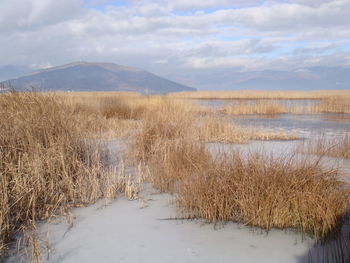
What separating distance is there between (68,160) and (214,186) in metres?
2.23

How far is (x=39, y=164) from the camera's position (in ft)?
13.3

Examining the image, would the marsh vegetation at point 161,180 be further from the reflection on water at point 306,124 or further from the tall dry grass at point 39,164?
the reflection on water at point 306,124

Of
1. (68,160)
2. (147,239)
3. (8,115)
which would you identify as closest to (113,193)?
(68,160)

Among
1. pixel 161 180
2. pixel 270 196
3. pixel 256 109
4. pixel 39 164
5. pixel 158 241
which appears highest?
pixel 256 109

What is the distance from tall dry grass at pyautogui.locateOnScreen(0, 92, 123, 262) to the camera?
11.8ft

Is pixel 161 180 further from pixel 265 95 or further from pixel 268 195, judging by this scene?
pixel 265 95

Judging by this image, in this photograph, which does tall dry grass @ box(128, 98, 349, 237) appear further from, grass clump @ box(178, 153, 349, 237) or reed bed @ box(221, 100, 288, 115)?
reed bed @ box(221, 100, 288, 115)

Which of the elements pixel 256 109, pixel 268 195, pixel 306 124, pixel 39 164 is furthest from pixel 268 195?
pixel 256 109

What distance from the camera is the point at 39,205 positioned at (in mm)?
3895

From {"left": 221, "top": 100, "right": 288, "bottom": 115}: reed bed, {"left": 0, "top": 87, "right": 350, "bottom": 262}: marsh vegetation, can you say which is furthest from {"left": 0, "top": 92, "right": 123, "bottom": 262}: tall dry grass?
{"left": 221, "top": 100, "right": 288, "bottom": 115}: reed bed

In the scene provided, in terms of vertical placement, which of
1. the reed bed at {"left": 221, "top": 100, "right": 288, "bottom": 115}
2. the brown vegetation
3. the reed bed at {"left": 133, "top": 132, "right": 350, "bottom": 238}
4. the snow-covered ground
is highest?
the brown vegetation

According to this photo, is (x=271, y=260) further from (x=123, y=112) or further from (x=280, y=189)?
(x=123, y=112)

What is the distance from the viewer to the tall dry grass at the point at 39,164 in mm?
3590

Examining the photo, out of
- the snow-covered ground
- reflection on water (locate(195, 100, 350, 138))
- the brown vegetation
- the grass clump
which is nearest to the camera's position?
the snow-covered ground
